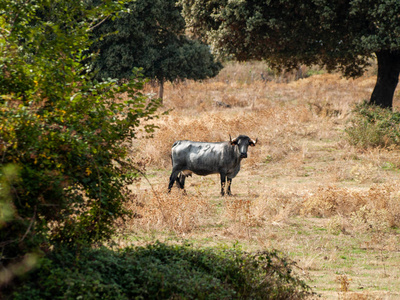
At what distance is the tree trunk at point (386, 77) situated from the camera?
22609mm

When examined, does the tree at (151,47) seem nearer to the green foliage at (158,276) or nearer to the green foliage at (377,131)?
the green foliage at (377,131)

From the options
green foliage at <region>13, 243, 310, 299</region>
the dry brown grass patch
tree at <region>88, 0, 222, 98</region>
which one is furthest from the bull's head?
tree at <region>88, 0, 222, 98</region>

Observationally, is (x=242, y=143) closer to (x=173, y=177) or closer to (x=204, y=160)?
(x=204, y=160)

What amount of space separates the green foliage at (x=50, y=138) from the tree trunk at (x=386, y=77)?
711 inches

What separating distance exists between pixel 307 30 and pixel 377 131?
5.34m

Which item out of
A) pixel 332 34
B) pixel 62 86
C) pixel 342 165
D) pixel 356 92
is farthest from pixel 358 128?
pixel 62 86

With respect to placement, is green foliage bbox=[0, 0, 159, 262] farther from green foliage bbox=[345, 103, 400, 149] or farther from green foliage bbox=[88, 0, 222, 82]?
green foliage bbox=[88, 0, 222, 82]

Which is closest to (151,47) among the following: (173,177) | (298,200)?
(173,177)

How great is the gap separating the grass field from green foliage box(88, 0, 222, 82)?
13.4 feet

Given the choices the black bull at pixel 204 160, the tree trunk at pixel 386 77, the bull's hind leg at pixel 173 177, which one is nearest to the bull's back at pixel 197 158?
the black bull at pixel 204 160

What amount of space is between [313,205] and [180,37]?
24126mm

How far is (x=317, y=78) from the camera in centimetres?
3906

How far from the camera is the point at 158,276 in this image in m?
6.38

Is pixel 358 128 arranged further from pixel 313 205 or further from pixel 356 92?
pixel 356 92
